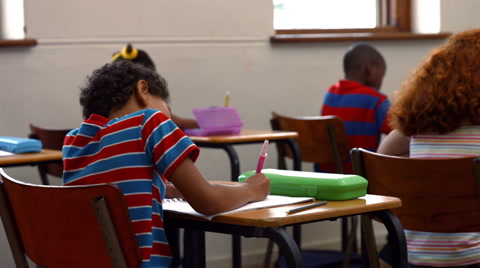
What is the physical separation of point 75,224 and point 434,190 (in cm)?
92

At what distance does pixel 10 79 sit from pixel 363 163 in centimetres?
203

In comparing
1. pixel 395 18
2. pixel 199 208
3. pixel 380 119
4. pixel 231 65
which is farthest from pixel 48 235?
pixel 395 18

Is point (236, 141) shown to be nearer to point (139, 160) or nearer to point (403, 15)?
point (139, 160)

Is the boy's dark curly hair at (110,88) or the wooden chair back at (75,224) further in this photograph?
the boy's dark curly hair at (110,88)

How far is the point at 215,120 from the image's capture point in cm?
344

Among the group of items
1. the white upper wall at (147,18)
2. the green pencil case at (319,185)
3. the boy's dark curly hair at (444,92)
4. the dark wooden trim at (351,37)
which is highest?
the white upper wall at (147,18)

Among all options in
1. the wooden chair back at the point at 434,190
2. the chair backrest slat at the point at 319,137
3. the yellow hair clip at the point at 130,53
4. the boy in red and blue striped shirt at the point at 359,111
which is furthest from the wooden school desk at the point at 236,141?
the wooden chair back at the point at 434,190

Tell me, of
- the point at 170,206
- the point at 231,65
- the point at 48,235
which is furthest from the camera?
the point at 231,65

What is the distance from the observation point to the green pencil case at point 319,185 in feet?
5.70

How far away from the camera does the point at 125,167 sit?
1.67 m

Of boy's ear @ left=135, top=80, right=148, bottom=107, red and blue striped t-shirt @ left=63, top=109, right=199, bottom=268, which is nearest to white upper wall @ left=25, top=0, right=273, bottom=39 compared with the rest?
boy's ear @ left=135, top=80, right=148, bottom=107

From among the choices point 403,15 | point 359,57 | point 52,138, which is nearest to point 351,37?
point 359,57

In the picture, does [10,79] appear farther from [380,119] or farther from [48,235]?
[48,235]

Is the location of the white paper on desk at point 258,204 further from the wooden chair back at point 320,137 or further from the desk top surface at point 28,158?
the wooden chair back at point 320,137
